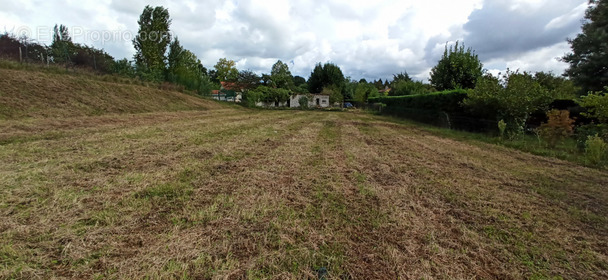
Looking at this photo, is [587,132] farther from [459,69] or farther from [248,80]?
[248,80]

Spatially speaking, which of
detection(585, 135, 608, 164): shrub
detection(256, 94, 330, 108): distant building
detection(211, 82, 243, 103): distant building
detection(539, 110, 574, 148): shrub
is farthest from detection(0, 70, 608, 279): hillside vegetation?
detection(211, 82, 243, 103): distant building

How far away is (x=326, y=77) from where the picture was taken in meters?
54.5

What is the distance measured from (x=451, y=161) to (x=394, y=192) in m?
2.90

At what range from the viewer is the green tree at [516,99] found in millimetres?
8742

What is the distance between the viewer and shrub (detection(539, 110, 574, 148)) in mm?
7207

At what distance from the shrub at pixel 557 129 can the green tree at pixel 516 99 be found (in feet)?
4.22

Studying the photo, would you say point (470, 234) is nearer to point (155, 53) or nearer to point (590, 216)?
point (590, 216)

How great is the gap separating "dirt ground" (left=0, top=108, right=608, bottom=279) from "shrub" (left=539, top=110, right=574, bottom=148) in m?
3.29

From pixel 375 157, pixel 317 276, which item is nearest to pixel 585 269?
pixel 317 276

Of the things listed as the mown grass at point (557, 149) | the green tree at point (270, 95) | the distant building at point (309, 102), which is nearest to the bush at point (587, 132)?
the mown grass at point (557, 149)

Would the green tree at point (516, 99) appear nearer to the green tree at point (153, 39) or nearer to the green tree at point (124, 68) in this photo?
the green tree at point (124, 68)

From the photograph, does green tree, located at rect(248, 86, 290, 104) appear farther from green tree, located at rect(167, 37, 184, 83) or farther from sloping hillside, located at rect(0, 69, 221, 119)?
sloping hillside, located at rect(0, 69, 221, 119)

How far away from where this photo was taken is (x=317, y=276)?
1647 mm

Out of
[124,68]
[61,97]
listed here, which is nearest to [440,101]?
[61,97]
